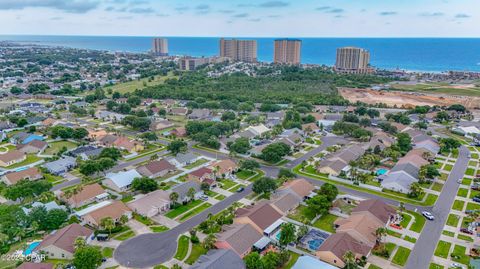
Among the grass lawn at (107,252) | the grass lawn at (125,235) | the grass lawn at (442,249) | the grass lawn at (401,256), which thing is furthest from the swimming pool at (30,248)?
the grass lawn at (442,249)

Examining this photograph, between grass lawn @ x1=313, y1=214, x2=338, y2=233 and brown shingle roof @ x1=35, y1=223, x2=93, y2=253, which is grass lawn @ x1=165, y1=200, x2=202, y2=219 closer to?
brown shingle roof @ x1=35, y1=223, x2=93, y2=253

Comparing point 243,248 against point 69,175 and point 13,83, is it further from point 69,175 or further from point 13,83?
point 13,83

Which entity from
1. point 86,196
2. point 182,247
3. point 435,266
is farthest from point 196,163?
point 435,266

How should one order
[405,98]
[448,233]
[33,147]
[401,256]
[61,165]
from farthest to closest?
[405,98]
[33,147]
[61,165]
[448,233]
[401,256]

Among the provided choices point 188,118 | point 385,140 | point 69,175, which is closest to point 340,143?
point 385,140

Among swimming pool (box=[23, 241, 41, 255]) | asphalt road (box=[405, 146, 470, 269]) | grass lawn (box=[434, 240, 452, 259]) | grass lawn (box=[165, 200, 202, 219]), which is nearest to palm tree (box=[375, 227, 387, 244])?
asphalt road (box=[405, 146, 470, 269])

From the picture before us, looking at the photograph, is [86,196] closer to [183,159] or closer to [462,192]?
[183,159]
